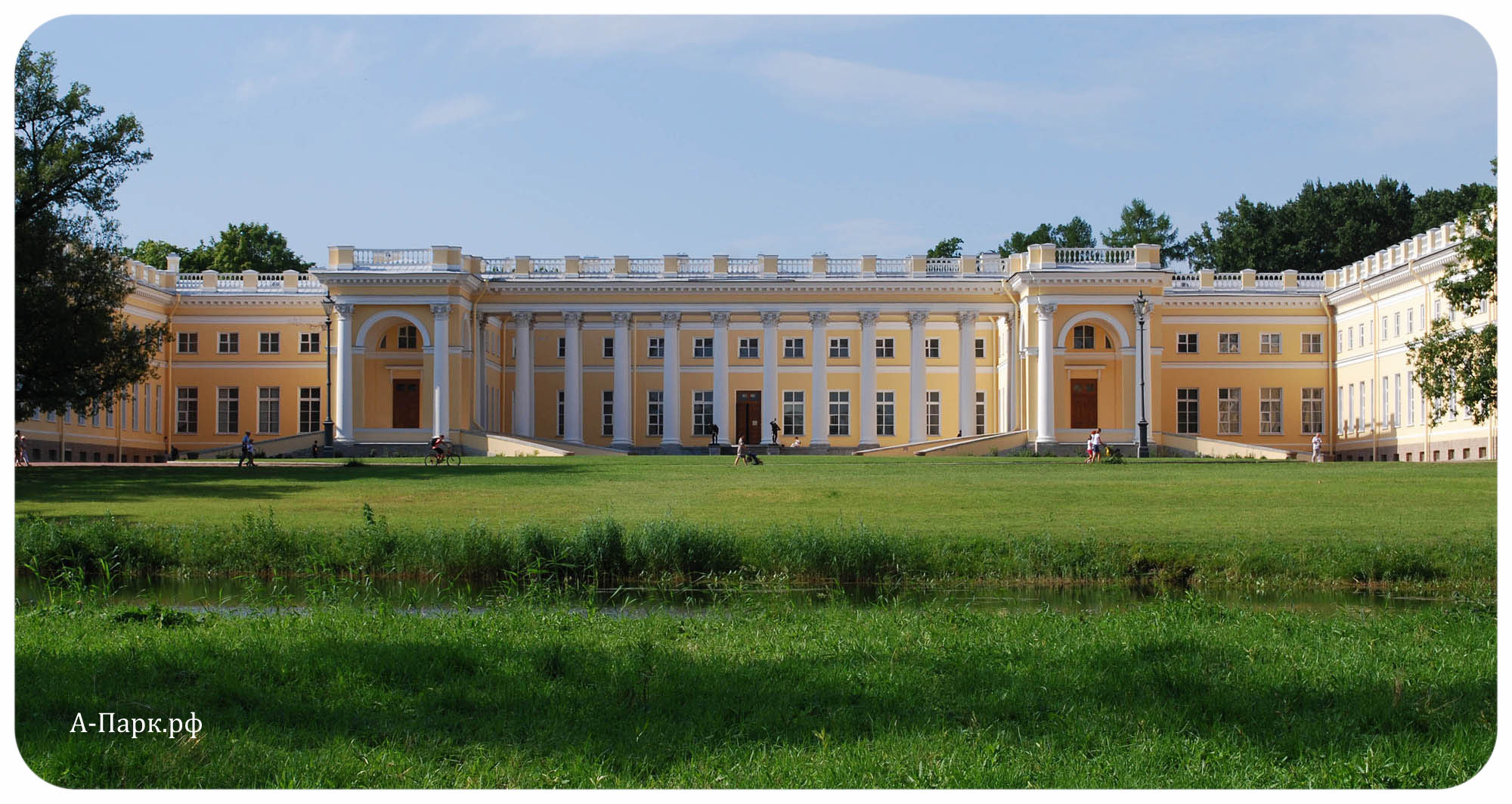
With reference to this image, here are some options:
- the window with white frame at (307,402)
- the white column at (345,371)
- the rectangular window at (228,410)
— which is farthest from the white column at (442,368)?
the rectangular window at (228,410)

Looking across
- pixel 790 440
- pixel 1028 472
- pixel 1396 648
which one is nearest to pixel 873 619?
pixel 1396 648

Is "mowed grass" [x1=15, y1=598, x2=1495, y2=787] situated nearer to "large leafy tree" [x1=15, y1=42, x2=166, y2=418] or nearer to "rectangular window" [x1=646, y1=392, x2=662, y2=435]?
"large leafy tree" [x1=15, y1=42, x2=166, y2=418]

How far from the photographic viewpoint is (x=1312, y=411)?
64062 mm

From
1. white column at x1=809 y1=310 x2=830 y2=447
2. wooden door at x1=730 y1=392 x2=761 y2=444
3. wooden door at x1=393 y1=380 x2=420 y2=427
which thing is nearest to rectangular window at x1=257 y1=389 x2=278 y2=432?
wooden door at x1=393 y1=380 x2=420 y2=427

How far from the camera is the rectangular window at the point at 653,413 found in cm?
6725

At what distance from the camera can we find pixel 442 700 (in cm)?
952

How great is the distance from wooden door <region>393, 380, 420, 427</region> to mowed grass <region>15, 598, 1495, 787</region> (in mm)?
49911

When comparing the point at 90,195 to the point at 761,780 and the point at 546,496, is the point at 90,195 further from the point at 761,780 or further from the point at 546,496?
the point at 761,780

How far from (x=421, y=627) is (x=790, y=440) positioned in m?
52.8

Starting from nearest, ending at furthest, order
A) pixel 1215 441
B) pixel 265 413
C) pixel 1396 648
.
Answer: pixel 1396 648 → pixel 1215 441 → pixel 265 413

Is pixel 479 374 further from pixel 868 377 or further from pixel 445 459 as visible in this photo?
pixel 868 377

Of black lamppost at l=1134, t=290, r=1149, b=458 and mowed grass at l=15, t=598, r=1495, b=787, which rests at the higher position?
black lamppost at l=1134, t=290, r=1149, b=458

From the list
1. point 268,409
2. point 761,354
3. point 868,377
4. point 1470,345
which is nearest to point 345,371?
point 268,409

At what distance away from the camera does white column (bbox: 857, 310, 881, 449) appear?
62625mm
